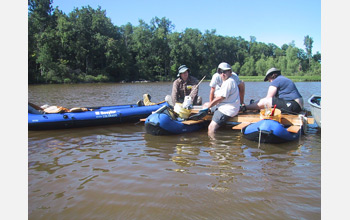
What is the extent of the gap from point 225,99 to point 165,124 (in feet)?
4.81

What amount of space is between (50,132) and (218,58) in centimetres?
8524

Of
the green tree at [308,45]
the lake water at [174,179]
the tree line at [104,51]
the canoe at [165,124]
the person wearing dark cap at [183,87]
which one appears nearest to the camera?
the lake water at [174,179]

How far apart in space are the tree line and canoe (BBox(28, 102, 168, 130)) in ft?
111

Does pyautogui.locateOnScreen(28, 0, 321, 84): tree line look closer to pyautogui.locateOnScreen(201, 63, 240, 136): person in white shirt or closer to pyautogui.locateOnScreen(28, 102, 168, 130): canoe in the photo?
pyautogui.locateOnScreen(28, 102, 168, 130): canoe

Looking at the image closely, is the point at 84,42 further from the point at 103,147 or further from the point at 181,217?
the point at 181,217

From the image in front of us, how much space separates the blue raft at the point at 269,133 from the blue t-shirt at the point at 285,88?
3.88 ft

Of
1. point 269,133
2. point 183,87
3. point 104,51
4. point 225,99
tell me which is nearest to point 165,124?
point 225,99

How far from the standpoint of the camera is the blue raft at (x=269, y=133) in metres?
5.24

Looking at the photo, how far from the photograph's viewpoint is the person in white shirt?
5.79 metres

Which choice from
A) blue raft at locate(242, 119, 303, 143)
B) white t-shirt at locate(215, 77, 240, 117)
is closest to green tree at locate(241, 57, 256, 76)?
white t-shirt at locate(215, 77, 240, 117)

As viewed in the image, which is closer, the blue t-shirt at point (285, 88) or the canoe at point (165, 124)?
the canoe at point (165, 124)

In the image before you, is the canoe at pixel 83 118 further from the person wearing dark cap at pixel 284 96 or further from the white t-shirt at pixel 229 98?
the person wearing dark cap at pixel 284 96

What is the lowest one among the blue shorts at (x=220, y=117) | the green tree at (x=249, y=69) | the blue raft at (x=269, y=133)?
the blue raft at (x=269, y=133)

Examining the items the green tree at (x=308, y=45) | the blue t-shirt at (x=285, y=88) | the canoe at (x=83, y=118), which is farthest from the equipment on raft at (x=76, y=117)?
the green tree at (x=308, y=45)
